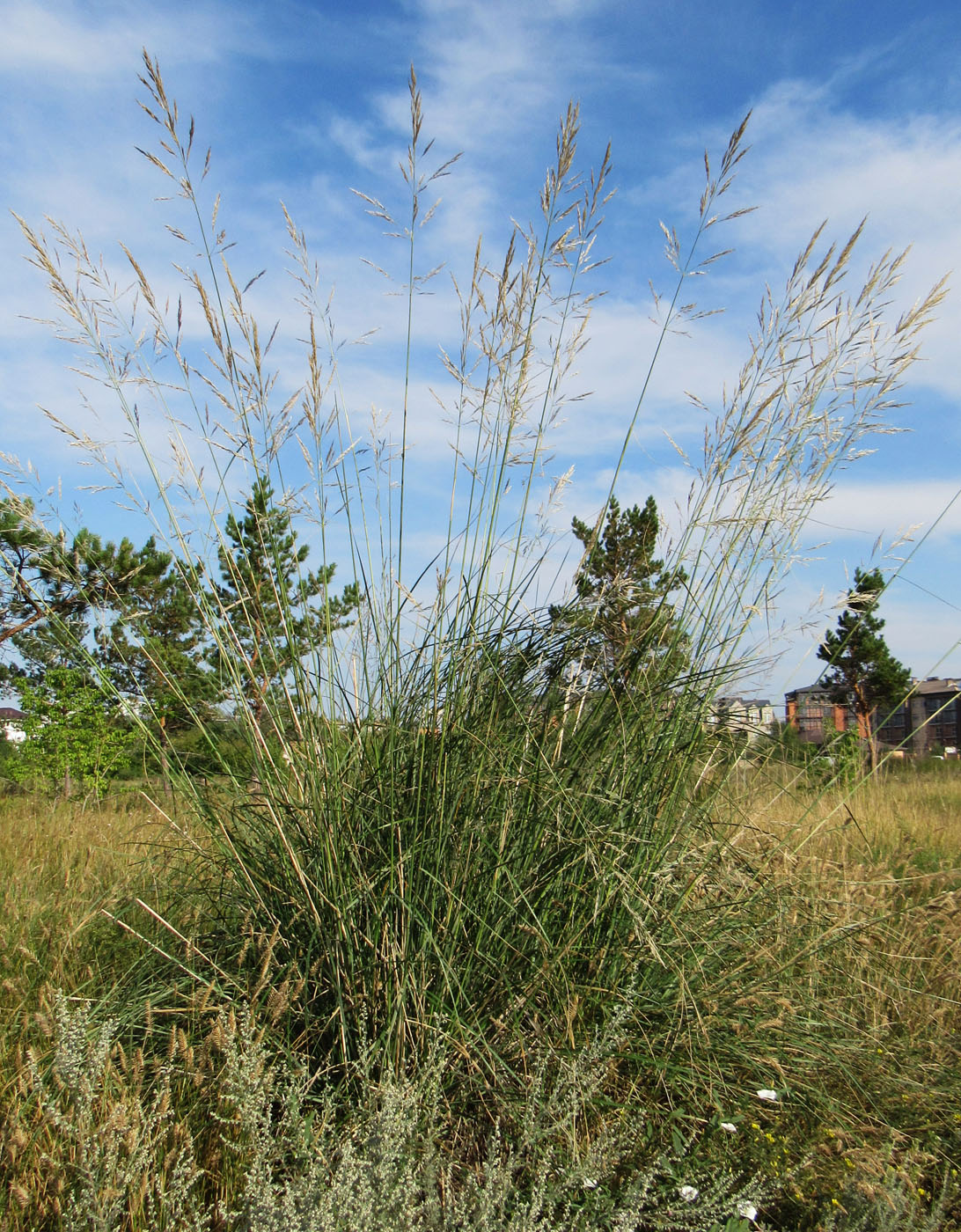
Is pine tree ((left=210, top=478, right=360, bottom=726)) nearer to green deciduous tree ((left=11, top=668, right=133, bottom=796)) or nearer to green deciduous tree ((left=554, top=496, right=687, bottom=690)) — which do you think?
green deciduous tree ((left=554, top=496, right=687, bottom=690))

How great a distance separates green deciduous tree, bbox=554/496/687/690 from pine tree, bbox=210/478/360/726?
67 cm

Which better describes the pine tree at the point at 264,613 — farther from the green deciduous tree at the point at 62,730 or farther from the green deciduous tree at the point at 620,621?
the green deciduous tree at the point at 62,730

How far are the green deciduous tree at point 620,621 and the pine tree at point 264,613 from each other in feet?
2.19

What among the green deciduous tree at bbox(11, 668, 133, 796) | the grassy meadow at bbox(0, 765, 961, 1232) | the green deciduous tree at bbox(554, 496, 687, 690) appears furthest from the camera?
the green deciduous tree at bbox(11, 668, 133, 796)

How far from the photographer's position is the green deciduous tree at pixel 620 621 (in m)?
2.18

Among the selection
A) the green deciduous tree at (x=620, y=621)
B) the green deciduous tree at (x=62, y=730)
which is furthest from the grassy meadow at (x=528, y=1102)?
the green deciduous tree at (x=62, y=730)

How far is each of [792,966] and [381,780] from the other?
1.24 m

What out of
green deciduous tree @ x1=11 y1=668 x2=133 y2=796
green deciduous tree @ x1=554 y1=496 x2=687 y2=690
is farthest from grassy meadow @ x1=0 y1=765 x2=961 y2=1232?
green deciduous tree @ x1=11 y1=668 x2=133 y2=796

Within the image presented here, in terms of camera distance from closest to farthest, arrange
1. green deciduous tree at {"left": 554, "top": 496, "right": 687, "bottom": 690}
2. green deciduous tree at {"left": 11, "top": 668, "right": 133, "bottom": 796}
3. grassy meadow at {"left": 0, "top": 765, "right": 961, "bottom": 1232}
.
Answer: grassy meadow at {"left": 0, "top": 765, "right": 961, "bottom": 1232}, green deciduous tree at {"left": 554, "top": 496, "right": 687, "bottom": 690}, green deciduous tree at {"left": 11, "top": 668, "right": 133, "bottom": 796}

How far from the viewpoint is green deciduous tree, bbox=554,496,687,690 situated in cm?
218

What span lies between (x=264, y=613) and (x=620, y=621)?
101cm

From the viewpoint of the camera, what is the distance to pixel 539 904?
2004 mm

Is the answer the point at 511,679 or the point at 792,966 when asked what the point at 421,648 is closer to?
the point at 511,679

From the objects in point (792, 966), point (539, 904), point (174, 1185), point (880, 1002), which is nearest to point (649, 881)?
point (539, 904)
